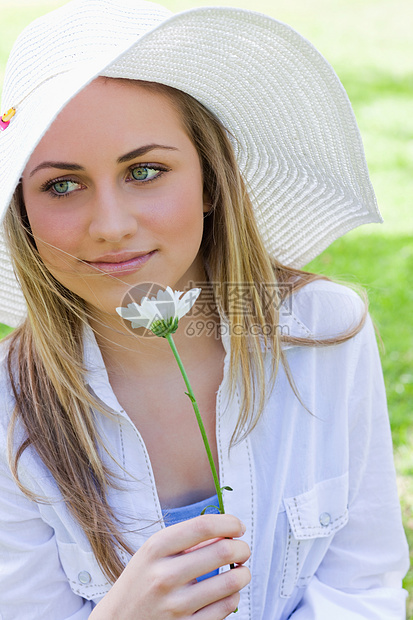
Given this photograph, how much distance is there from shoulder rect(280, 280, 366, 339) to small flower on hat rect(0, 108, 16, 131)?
32.9 inches

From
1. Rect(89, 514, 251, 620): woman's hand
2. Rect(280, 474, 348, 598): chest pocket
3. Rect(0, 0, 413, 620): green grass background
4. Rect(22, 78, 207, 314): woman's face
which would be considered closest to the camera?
Rect(89, 514, 251, 620): woman's hand

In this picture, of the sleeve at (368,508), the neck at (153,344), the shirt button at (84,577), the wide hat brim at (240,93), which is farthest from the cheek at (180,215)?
the shirt button at (84,577)

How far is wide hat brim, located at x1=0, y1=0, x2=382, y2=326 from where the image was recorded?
132 cm

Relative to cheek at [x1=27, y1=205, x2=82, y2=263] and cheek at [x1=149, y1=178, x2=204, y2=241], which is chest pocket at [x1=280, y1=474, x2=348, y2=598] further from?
cheek at [x1=27, y1=205, x2=82, y2=263]

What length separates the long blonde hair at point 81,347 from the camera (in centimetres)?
164

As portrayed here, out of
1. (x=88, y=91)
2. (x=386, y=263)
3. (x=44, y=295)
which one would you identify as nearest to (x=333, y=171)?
(x=88, y=91)

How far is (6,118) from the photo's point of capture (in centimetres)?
146

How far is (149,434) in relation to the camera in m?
1.79

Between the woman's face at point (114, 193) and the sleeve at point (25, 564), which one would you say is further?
the sleeve at point (25, 564)

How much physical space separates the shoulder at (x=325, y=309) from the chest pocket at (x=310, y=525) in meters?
0.38

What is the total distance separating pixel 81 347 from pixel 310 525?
0.73m

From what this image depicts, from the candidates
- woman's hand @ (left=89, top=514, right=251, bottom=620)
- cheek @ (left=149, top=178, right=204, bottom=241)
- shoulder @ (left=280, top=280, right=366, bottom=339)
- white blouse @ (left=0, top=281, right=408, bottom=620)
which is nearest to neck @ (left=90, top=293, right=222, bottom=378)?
white blouse @ (left=0, top=281, right=408, bottom=620)

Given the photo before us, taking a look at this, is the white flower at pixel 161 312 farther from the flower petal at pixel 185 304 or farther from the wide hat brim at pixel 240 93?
the wide hat brim at pixel 240 93

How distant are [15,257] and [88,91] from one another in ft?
1.44
